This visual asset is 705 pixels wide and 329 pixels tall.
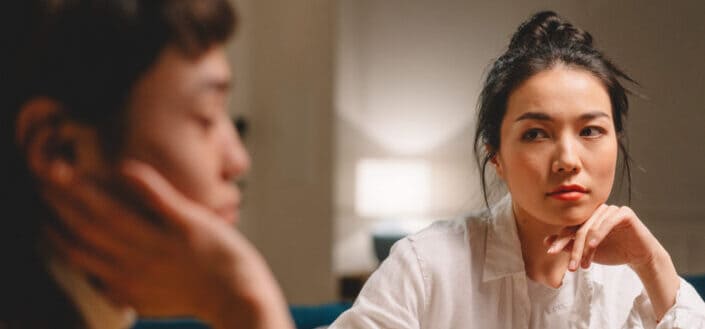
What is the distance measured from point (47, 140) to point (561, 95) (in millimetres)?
1037

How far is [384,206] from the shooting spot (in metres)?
4.23

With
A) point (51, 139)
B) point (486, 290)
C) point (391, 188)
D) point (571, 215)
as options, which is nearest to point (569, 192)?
point (571, 215)

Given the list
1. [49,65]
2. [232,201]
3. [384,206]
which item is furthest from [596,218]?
[384,206]

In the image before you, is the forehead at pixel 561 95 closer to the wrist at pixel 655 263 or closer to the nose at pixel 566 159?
the nose at pixel 566 159

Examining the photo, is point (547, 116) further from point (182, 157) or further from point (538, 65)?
point (182, 157)

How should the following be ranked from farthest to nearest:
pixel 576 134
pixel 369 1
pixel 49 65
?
pixel 369 1
pixel 576 134
pixel 49 65

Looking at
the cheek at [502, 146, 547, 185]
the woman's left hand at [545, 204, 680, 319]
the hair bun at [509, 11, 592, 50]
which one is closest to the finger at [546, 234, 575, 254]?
the woman's left hand at [545, 204, 680, 319]

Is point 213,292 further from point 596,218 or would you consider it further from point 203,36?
point 596,218

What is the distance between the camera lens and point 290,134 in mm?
4543

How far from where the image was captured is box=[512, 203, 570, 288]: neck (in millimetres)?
1577

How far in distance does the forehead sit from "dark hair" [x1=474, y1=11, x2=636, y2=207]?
0.06 ft

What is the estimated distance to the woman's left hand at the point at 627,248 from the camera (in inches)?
54.7

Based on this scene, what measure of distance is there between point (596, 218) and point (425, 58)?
9.53 ft

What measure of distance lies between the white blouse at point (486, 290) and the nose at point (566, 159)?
26cm
